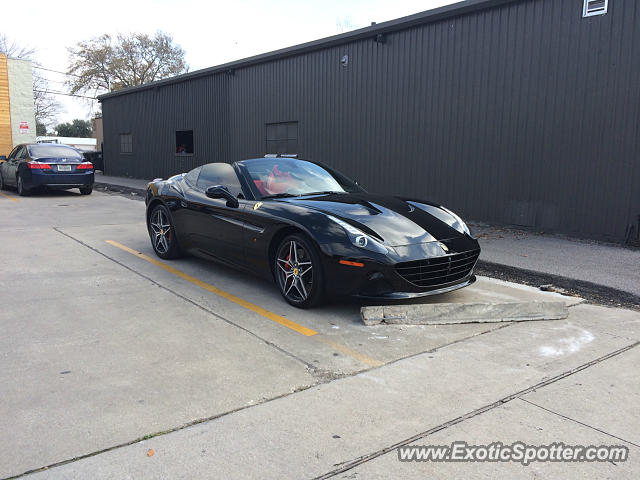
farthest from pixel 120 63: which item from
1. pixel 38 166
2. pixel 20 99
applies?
pixel 38 166

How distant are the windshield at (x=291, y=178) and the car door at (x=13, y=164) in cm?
1217

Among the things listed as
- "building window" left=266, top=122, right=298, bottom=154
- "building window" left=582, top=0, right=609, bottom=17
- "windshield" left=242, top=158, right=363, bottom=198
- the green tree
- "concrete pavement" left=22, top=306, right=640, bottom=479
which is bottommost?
"concrete pavement" left=22, top=306, right=640, bottom=479

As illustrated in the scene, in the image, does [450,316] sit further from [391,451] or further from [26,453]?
[26,453]

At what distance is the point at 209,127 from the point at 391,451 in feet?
55.6

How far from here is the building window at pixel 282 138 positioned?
1479 centimetres

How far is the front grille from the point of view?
4625 millimetres

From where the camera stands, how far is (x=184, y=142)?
20328 mm

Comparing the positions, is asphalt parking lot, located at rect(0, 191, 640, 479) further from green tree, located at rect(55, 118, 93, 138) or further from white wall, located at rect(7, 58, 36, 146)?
green tree, located at rect(55, 118, 93, 138)

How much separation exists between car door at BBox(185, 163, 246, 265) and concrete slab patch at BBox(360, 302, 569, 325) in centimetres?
178

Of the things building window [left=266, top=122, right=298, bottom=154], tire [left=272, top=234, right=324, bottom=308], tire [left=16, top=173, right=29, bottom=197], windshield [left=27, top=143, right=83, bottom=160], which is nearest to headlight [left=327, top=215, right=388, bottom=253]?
tire [left=272, top=234, right=324, bottom=308]

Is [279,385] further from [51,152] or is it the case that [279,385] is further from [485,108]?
[51,152]

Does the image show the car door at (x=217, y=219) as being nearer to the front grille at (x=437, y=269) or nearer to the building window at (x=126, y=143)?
the front grille at (x=437, y=269)

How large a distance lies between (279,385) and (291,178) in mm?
3020

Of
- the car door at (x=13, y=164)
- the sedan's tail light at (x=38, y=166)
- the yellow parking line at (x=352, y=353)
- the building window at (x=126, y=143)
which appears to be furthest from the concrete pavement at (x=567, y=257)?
the building window at (x=126, y=143)
